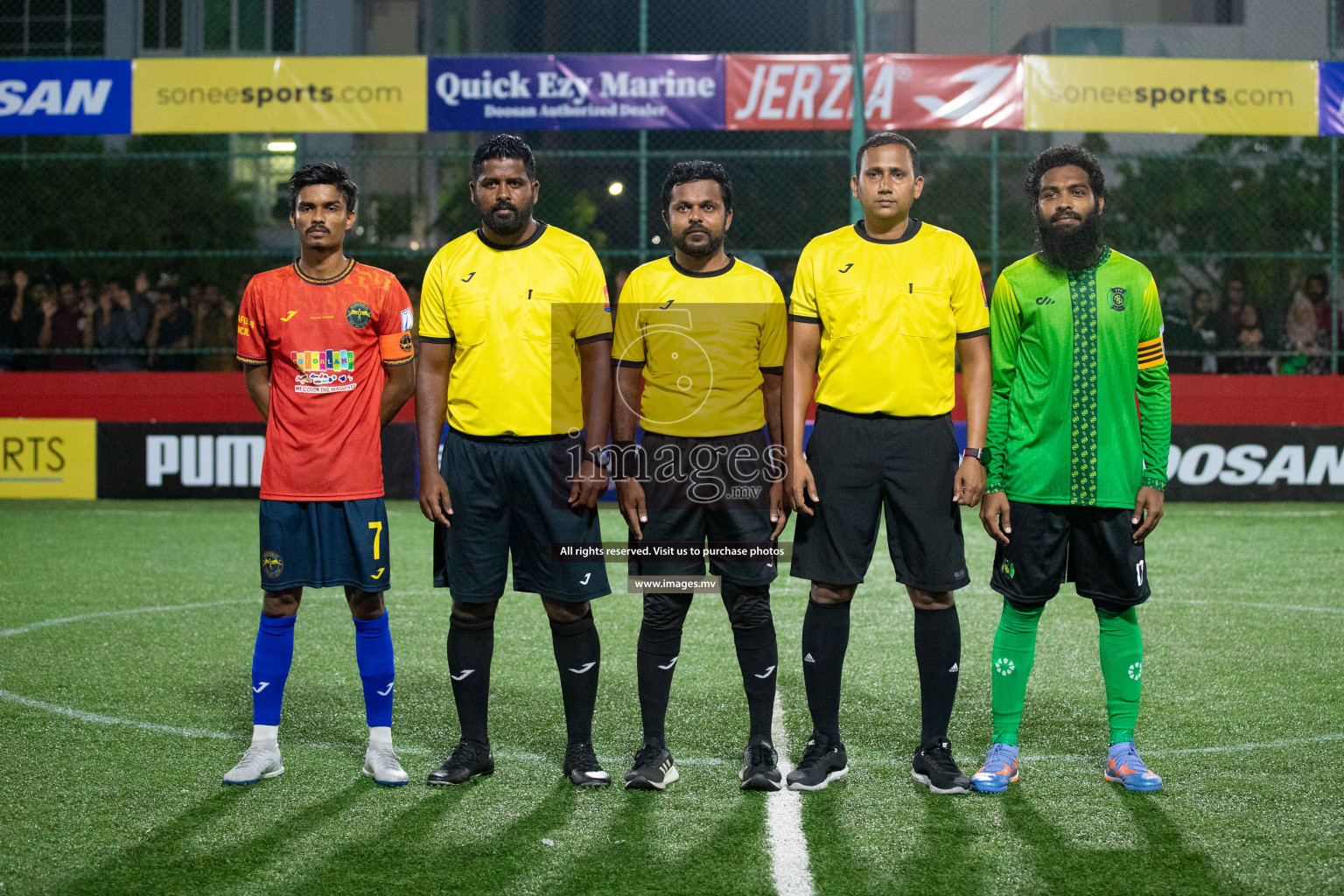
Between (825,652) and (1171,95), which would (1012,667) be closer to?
(825,652)

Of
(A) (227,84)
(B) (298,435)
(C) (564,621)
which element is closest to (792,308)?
(C) (564,621)

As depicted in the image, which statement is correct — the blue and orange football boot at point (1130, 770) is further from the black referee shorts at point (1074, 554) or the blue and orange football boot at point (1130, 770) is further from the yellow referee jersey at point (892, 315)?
the yellow referee jersey at point (892, 315)

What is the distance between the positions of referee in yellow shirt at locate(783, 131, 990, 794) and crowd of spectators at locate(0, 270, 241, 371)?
12.4 meters

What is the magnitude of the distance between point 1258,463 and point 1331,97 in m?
4.83

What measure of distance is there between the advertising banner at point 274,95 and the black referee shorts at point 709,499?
37.3 feet

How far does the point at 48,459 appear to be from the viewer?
43.1ft

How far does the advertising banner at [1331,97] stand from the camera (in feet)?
48.0

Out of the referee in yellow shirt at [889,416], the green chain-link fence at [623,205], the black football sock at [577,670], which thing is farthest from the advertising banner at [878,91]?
the black football sock at [577,670]

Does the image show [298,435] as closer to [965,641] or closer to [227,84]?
[965,641]

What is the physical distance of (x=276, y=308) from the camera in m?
4.48

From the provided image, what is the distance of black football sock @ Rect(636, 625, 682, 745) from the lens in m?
4.45

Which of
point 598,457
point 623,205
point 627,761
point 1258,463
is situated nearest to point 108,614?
point 627,761

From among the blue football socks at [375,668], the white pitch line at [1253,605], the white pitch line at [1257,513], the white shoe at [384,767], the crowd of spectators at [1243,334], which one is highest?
the crowd of spectators at [1243,334]

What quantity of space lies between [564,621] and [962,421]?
9.34m
